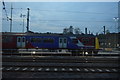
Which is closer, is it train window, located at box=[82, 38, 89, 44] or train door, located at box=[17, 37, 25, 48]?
train door, located at box=[17, 37, 25, 48]

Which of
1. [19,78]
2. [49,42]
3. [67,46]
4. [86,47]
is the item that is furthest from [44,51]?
[19,78]

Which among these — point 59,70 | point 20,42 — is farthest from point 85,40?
point 59,70

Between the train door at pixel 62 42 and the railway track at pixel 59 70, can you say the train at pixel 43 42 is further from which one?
the railway track at pixel 59 70

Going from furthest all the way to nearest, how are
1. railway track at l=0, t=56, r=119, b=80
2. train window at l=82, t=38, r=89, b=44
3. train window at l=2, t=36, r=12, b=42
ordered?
train window at l=82, t=38, r=89, b=44 → train window at l=2, t=36, r=12, b=42 → railway track at l=0, t=56, r=119, b=80

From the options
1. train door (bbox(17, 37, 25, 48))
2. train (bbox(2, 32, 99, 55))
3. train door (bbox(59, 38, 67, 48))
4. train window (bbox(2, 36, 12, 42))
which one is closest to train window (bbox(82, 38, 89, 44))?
train (bbox(2, 32, 99, 55))

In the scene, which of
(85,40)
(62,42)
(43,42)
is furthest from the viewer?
(85,40)

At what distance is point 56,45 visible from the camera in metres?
32.3

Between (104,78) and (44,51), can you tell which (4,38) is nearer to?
(44,51)

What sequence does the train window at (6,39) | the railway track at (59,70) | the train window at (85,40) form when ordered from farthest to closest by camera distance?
the train window at (85,40) → the train window at (6,39) → the railway track at (59,70)

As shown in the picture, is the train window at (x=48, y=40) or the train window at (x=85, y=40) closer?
the train window at (x=48, y=40)

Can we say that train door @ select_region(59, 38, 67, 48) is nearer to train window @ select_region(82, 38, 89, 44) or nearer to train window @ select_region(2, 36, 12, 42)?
train window @ select_region(82, 38, 89, 44)

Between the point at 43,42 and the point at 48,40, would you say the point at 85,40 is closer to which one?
the point at 48,40

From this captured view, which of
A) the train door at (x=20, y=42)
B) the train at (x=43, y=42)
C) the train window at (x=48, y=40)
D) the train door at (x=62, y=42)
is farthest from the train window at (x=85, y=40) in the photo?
the train door at (x=20, y=42)

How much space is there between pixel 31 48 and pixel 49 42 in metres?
2.92
